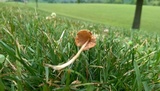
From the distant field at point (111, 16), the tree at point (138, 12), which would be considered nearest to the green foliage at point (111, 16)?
the distant field at point (111, 16)

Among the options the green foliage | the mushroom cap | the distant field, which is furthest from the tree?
the mushroom cap

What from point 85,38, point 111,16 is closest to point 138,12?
point 111,16

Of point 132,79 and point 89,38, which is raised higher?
point 89,38

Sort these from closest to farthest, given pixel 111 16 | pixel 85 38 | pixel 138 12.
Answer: pixel 85 38, pixel 138 12, pixel 111 16

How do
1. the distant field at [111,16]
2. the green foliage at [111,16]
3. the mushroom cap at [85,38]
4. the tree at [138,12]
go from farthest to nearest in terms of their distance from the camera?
the distant field at [111,16]
the green foliage at [111,16]
the tree at [138,12]
the mushroom cap at [85,38]

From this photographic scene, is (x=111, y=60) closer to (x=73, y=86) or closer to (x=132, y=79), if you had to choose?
(x=132, y=79)

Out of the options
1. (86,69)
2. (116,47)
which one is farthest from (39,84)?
(116,47)

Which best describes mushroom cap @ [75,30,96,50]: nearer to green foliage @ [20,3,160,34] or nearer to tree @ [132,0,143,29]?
green foliage @ [20,3,160,34]

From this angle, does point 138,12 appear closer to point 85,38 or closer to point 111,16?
point 111,16

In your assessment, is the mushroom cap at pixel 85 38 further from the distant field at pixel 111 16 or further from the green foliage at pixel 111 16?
the distant field at pixel 111 16

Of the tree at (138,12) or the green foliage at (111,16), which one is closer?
the tree at (138,12)

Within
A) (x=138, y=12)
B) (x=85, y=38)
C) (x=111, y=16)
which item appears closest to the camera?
(x=85, y=38)
